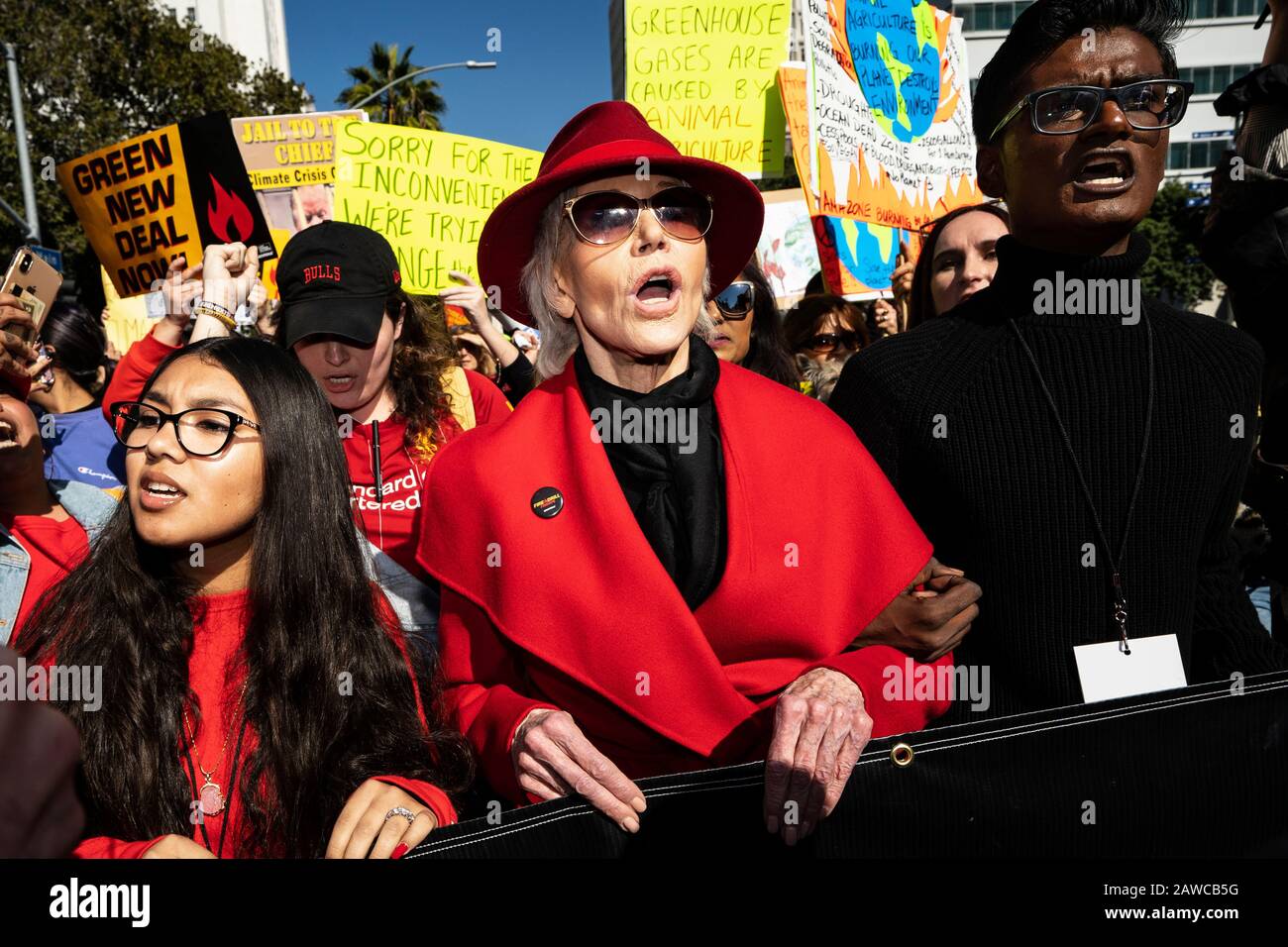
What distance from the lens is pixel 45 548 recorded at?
2623 mm

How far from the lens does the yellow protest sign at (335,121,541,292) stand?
4.97 m

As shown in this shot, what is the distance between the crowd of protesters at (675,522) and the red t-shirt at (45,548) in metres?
0.53

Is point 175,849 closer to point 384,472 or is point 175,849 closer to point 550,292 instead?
point 550,292

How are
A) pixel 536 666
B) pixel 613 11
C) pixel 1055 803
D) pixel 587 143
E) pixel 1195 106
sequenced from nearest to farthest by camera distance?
pixel 1055 803
pixel 536 666
pixel 587 143
pixel 1195 106
pixel 613 11

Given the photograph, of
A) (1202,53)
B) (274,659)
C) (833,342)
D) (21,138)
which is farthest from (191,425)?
(1202,53)

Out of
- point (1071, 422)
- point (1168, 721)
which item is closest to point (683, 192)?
point (1071, 422)

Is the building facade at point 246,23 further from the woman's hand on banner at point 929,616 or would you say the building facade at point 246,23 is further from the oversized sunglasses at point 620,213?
the woman's hand on banner at point 929,616

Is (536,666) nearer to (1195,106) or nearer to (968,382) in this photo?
(968,382)

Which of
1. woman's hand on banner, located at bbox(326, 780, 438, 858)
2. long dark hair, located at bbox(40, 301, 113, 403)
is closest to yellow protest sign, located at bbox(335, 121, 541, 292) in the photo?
long dark hair, located at bbox(40, 301, 113, 403)

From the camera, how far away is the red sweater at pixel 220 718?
1.79 m

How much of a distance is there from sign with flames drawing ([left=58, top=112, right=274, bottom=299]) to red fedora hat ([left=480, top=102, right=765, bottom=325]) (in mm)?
2932

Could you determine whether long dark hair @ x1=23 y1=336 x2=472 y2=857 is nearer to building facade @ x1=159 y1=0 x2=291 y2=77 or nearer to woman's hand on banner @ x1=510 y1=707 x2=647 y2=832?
woman's hand on banner @ x1=510 y1=707 x2=647 y2=832

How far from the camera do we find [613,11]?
70.8m

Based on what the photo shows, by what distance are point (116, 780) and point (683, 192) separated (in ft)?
→ 5.36
